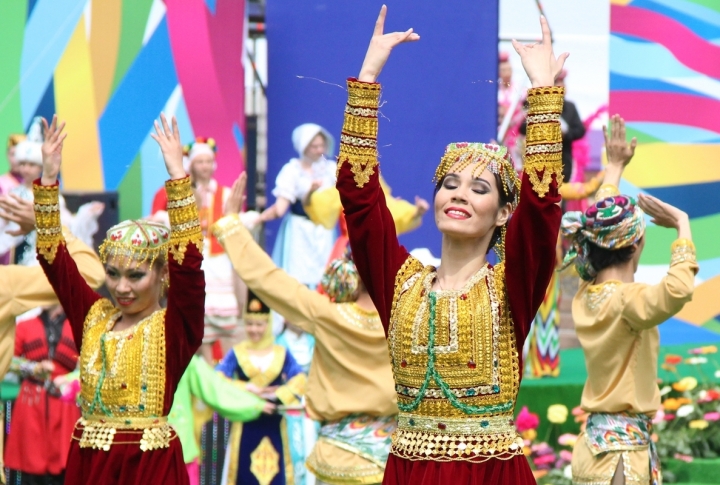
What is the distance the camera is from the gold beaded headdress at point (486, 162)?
11.0 feet

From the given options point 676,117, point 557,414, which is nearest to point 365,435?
point 557,414

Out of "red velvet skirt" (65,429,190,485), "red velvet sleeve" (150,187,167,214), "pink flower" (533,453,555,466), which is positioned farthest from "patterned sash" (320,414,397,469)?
"red velvet sleeve" (150,187,167,214)

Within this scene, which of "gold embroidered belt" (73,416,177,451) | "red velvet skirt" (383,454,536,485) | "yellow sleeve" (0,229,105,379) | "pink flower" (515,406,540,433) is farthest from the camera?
"pink flower" (515,406,540,433)

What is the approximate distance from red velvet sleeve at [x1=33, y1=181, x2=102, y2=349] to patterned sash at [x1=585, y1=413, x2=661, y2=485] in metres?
2.09

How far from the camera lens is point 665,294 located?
4602 mm

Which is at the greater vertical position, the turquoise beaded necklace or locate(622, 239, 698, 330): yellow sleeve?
locate(622, 239, 698, 330): yellow sleeve

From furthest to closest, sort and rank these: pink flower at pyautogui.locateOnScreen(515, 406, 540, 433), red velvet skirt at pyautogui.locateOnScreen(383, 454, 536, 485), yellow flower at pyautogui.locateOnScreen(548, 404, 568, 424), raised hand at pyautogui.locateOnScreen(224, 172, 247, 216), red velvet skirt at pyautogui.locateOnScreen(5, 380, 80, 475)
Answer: yellow flower at pyautogui.locateOnScreen(548, 404, 568, 424), pink flower at pyautogui.locateOnScreen(515, 406, 540, 433), red velvet skirt at pyautogui.locateOnScreen(5, 380, 80, 475), raised hand at pyautogui.locateOnScreen(224, 172, 247, 216), red velvet skirt at pyautogui.locateOnScreen(383, 454, 536, 485)

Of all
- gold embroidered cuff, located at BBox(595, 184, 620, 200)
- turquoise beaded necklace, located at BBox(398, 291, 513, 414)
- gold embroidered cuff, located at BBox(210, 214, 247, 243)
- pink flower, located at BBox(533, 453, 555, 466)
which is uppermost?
gold embroidered cuff, located at BBox(595, 184, 620, 200)

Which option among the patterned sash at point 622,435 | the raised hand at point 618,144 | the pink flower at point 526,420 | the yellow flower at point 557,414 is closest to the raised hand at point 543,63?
the raised hand at point 618,144

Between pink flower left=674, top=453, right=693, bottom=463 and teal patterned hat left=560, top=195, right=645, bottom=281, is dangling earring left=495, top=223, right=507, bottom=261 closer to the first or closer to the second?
teal patterned hat left=560, top=195, right=645, bottom=281

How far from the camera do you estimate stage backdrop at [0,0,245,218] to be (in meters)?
7.74

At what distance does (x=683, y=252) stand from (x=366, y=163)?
1971 mm

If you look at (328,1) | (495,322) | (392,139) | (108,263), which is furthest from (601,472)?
(328,1)

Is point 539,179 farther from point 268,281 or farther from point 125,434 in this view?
point 268,281
